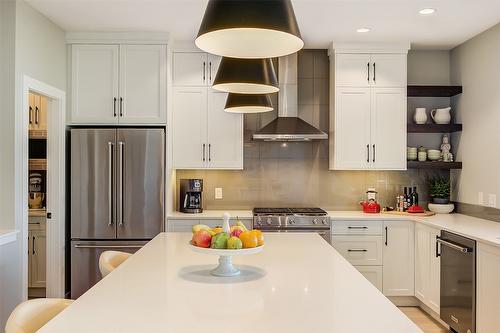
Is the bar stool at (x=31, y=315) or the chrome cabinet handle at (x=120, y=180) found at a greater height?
the chrome cabinet handle at (x=120, y=180)

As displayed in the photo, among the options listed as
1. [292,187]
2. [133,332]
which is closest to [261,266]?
[133,332]

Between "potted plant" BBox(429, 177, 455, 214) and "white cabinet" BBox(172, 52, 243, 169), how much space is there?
2.17 m

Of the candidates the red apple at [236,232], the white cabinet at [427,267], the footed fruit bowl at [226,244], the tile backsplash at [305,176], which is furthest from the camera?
the tile backsplash at [305,176]

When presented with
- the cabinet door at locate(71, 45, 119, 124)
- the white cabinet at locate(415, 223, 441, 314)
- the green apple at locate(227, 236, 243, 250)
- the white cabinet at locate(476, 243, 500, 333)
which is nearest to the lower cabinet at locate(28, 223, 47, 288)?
the cabinet door at locate(71, 45, 119, 124)

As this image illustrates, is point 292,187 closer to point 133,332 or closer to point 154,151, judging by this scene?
point 154,151

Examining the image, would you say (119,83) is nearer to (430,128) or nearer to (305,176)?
(305,176)

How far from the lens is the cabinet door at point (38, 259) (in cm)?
461

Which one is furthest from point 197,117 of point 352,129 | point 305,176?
point 352,129

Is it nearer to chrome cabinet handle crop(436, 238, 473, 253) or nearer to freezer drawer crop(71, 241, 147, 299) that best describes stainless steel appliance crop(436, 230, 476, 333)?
chrome cabinet handle crop(436, 238, 473, 253)

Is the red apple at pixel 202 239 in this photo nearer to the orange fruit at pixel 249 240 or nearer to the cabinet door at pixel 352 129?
the orange fruit at pixel 249 240

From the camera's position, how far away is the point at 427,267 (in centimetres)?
418

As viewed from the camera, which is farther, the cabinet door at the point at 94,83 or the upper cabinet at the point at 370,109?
the upper cabinet at the point at 370,109

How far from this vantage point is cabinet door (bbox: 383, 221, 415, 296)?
4.42 m

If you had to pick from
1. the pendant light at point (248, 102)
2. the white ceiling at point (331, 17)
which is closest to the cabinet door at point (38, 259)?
the white ceiling at point (331, 17)
